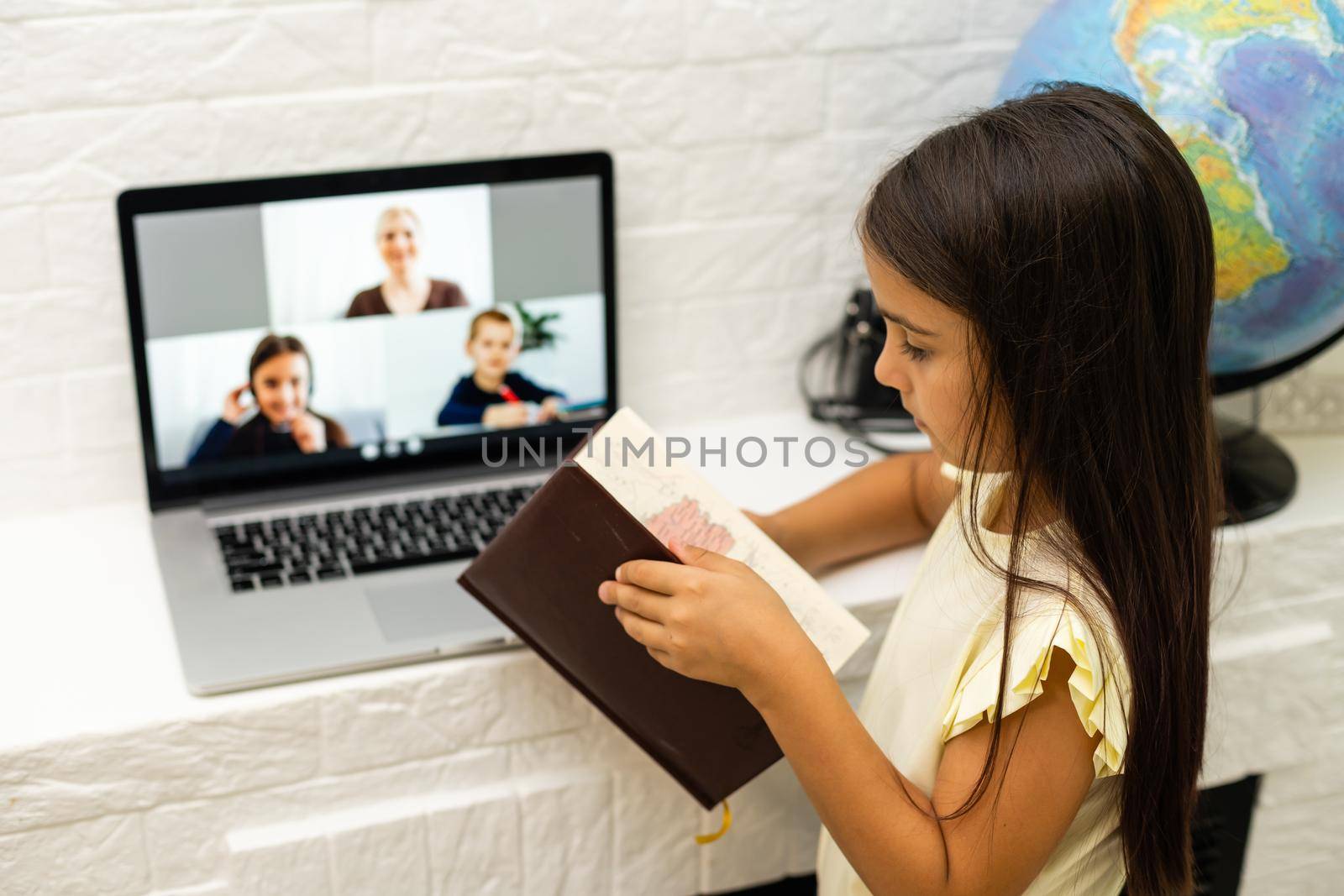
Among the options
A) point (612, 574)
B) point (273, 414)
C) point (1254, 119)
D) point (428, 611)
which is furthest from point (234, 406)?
point (1254, 119)

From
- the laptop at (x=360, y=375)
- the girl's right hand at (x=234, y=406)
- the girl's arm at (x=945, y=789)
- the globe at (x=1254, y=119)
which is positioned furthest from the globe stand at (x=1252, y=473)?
the girl's right hand at (x=234, y=406)

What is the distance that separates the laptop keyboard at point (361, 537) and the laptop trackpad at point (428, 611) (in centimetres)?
3

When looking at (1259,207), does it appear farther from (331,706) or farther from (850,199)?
(331,706)

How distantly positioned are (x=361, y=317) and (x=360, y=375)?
0.16 ft

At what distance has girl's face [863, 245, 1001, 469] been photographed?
2.45 ft

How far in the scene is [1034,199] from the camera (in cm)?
71

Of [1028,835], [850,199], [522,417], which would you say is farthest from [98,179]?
[1028,835]

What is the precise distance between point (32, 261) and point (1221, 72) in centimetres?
92

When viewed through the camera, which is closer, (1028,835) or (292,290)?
(1028,835)

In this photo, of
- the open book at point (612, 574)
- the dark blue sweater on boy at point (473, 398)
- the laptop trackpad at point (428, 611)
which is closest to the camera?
the open book at point (612, 574)

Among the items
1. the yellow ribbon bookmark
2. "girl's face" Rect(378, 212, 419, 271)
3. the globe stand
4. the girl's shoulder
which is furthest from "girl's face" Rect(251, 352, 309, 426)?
the globe stand

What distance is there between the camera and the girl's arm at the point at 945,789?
73cm

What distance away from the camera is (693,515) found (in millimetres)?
866
